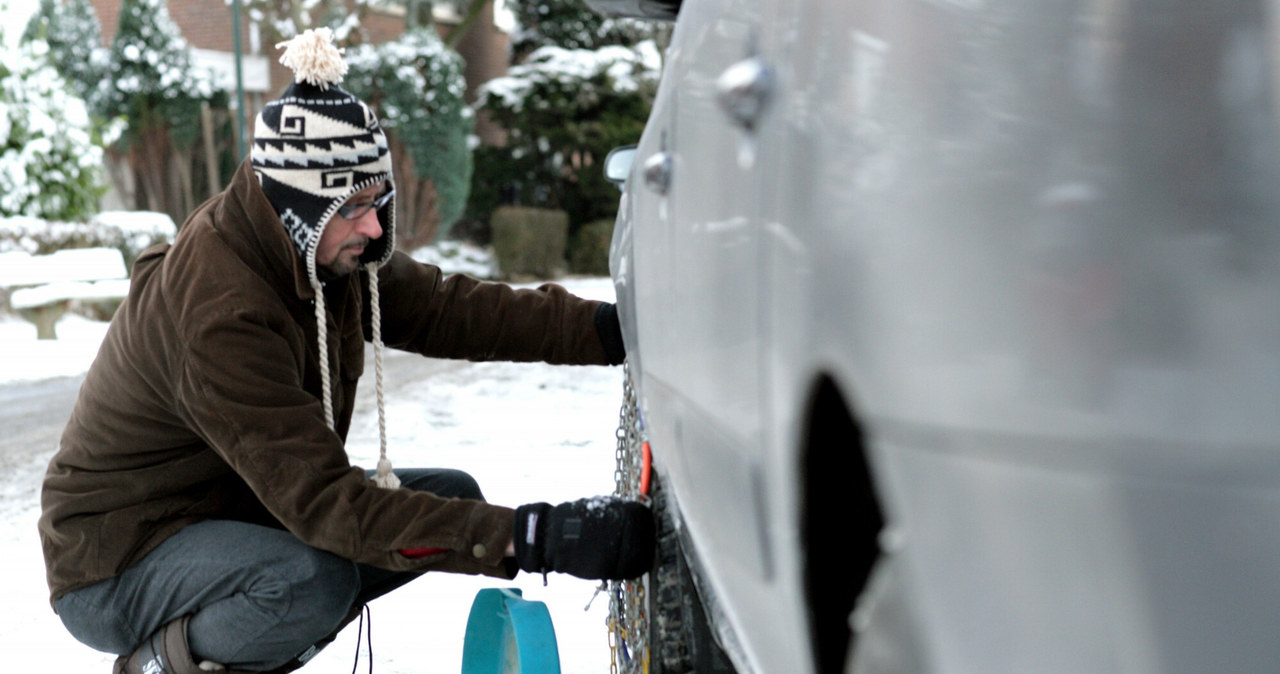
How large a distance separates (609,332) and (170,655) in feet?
3.67

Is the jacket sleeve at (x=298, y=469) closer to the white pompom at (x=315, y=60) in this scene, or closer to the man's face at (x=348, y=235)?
the man's face at (x=348, y=235)

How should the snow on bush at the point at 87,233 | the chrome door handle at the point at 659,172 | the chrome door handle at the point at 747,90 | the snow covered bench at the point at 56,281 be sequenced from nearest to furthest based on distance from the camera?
the chrome door handle at the point at 747,90 < the chrome door handle at the point at 659,172 < the snow covered bench at the point at 56,281 < the snow on bush at the point at 87,233

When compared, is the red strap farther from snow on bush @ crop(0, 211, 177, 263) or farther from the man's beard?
snow on bush @ crop(0, 211, 177, 263)

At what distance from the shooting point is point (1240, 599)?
69 centimetres

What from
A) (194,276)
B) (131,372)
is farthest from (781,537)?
(131,372)

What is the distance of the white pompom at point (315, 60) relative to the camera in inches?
86.3

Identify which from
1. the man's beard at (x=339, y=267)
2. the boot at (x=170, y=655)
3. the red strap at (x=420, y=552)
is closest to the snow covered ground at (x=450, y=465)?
the boot at (x=170, y=655)

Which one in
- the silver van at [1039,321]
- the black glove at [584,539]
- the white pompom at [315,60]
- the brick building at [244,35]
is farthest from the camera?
the brick building at [244,35]

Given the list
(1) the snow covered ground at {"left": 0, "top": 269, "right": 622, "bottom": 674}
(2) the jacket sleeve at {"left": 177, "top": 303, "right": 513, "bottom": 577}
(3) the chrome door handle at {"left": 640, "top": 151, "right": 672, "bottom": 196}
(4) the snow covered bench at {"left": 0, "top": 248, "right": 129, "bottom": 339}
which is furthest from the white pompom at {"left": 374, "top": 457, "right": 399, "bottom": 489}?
(4) the snow covered bench at {"left": 0, "top": 248, "right": 129, "bottom": 339}

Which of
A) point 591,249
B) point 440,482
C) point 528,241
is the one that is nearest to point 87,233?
point 528,241

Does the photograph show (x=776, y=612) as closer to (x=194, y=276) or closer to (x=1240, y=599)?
(x=1240, y=599)

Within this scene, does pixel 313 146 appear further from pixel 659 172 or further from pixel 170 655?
pixel 170 655

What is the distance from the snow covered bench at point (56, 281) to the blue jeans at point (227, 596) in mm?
7819

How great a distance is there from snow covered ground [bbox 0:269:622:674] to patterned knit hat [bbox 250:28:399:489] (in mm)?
1240
